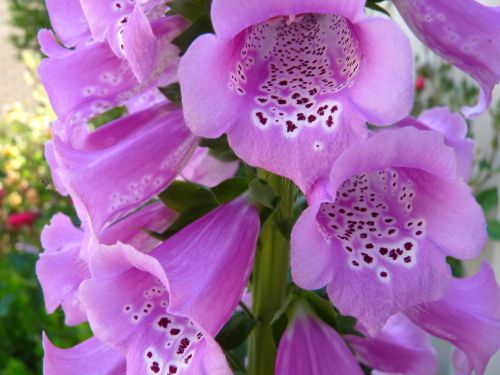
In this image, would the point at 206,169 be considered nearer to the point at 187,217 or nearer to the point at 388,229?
the point at 187,217

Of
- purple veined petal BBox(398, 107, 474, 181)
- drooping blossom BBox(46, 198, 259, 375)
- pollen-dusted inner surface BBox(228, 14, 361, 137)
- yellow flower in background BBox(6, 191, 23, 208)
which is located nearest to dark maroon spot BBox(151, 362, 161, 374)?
drooping blossom BBox(46, 198, 259, 375)

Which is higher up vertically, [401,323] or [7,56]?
[401,323]

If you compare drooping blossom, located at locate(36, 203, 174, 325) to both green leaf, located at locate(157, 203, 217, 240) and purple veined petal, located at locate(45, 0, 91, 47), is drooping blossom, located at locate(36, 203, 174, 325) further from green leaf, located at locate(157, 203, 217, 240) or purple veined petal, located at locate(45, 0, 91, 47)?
purple veined petal, located at locate(45, 0, 91, 47)

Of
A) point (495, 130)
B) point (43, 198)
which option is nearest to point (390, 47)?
point (495, 130)

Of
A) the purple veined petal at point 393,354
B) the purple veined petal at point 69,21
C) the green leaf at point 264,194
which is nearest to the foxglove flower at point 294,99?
the green leaf at point 264,194

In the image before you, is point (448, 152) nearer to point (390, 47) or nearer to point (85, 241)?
point (390, 47)
